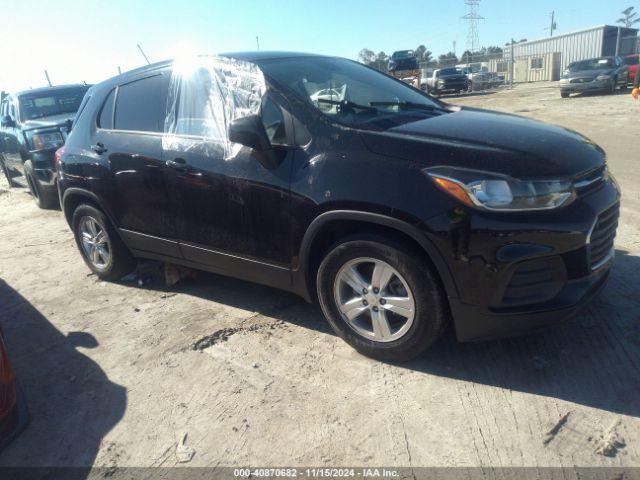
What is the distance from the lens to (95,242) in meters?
4.71

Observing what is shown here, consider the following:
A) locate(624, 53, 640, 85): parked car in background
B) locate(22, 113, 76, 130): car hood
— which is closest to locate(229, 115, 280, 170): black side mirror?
locate(22, 113, 76, 130): car hood

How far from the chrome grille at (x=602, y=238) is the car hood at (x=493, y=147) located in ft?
0.93

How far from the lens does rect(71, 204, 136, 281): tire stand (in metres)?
4.48

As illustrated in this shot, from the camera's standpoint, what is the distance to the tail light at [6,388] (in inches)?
101

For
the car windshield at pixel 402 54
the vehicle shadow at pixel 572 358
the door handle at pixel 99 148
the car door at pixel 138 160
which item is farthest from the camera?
the car windshield at pixel 402 54

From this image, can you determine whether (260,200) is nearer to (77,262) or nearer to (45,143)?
→ (77,262)

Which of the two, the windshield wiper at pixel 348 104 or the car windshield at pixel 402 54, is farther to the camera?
the car windshield at pixel 402 54

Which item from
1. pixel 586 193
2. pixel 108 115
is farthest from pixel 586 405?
pixel 108 115

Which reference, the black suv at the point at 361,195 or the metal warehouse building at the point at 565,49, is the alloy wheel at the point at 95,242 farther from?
the metal warehouse building at the point at 565,49

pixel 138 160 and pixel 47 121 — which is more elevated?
pixel 47 121

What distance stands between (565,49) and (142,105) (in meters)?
37.0

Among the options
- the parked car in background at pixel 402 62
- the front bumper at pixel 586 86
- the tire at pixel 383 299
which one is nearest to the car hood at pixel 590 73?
the front bumper at pixel 586 86

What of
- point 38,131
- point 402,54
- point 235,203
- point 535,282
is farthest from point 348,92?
point 402,54

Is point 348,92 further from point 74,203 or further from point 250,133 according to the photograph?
point 74,203
